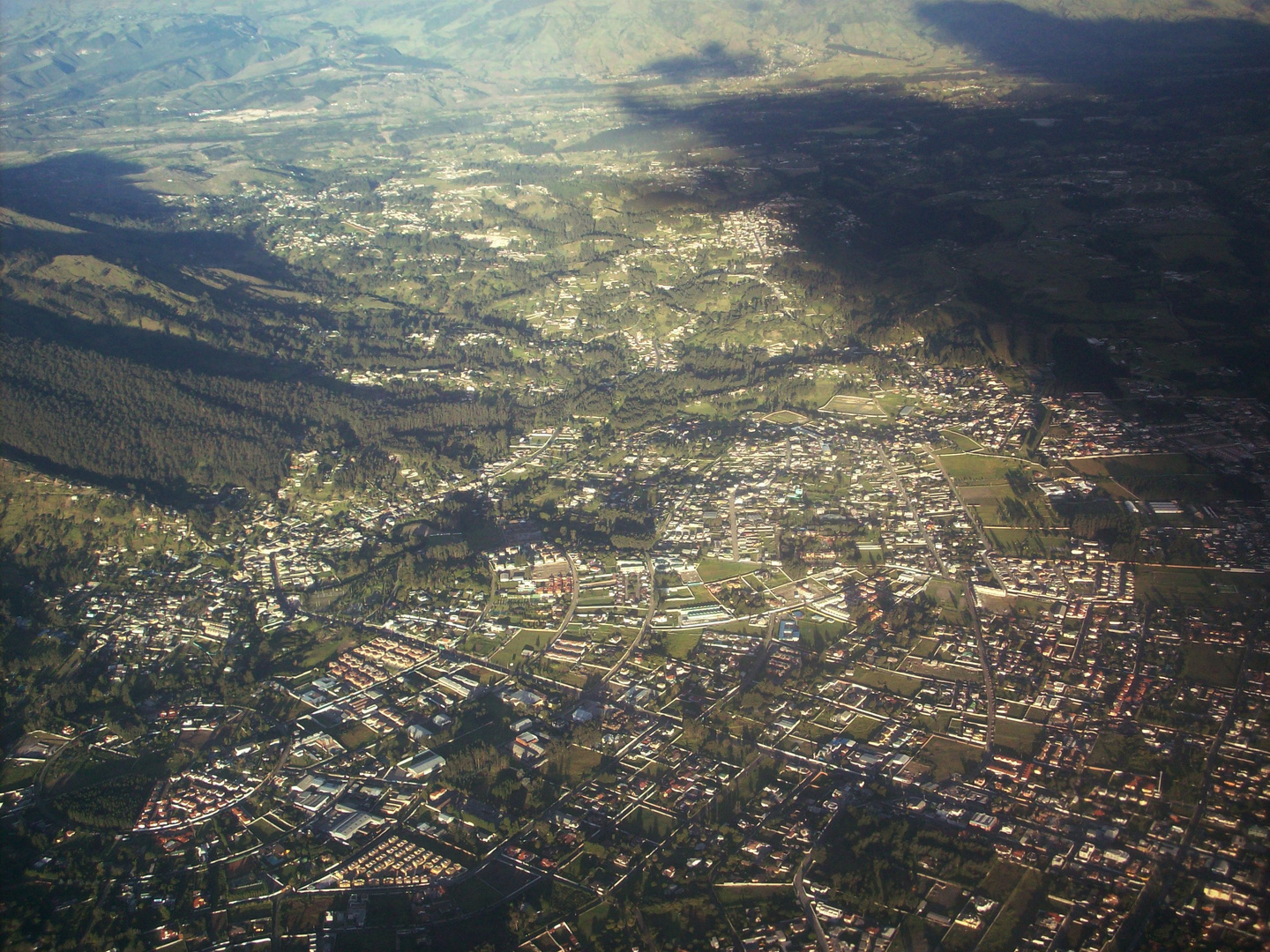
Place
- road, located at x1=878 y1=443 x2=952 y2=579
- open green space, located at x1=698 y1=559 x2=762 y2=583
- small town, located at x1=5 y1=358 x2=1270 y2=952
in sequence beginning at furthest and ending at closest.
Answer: open green space, located at x1=698 y1=559 x2=762 y2=583 < road, located at x1=878 y1=443 x2=952 y2=579 < small town, located at x1=5 y1=358 x2=1270 y2=952

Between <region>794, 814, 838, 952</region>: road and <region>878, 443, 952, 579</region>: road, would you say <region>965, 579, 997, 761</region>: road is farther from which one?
<region>794, 814, 838, 952</region>: road

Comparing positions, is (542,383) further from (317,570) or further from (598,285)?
(317,570)

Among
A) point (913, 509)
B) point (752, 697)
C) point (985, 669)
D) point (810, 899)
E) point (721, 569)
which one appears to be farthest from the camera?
point (913, 509)

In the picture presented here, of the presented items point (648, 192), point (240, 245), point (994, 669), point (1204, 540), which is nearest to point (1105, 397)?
point (1204, 540)

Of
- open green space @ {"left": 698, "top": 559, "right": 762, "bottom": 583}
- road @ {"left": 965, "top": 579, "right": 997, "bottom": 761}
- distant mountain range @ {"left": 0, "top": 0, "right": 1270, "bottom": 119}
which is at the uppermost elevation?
distant mountain range @ {"left": 0, "top": 0, "right": 1270, "bottom": 119}

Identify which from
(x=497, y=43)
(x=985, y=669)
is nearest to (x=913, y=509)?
(x=985, y=669)

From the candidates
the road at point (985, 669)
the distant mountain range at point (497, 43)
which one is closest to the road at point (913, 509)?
the road at point (985, 669)

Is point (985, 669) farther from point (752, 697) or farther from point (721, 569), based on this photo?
point (721, 569)

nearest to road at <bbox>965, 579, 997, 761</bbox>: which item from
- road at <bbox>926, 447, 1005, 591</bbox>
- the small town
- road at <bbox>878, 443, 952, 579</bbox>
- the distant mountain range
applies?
the small town

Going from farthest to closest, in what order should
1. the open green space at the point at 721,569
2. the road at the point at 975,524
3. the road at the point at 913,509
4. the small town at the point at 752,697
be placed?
the open green space at the point at 721,569
the road at the point at 913,509
the road at the point at 975,524
the small town at the point at 752,697

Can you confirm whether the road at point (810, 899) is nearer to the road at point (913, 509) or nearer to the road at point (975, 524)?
the road at point (975, 524)

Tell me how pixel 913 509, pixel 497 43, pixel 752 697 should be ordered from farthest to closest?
pixel 497 43, pixel 913 509, pixel 752 697

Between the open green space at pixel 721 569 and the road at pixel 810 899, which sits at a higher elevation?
the open green space at pixel 721 569
